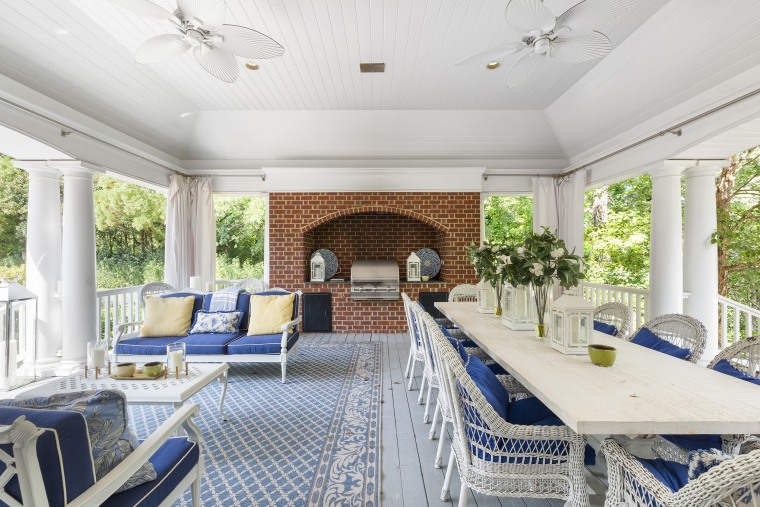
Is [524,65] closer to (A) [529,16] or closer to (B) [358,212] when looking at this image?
(A) [529,16]

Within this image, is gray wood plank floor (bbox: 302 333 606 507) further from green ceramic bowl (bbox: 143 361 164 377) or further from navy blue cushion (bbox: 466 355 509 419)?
green ceramic bowl (bbox: 143 361 164 377)

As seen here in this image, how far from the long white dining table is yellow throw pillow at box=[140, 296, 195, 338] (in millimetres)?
3137

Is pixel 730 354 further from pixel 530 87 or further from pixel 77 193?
pixel 77 193

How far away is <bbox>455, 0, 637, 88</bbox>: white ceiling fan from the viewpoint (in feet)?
7.07

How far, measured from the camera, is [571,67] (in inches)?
151

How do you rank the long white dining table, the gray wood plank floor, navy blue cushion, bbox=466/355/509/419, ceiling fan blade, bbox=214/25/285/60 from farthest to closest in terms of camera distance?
1. ceiling fan blade, bbox=214/25/285/60
2. the gray wood plank floor
3. navy blue cushion, bbox=466/355/509/419
4. the long white dining table

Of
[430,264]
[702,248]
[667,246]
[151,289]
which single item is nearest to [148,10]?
[151,289]

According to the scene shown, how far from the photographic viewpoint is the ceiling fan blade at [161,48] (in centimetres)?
246

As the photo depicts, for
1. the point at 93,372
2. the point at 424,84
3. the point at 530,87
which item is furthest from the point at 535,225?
the point at 93,372

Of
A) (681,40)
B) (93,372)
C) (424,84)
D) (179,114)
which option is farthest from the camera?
(179,114)

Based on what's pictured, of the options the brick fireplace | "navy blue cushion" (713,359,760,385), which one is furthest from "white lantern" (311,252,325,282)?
"navy blue cushion" (713,359,760,385)

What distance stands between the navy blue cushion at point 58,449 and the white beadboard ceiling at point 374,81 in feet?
9.58

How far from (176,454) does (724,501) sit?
1820 mm

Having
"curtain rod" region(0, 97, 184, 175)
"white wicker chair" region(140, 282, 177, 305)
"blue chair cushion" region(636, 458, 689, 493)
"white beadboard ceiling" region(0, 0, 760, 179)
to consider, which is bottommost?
"blue chair cushion" region(636, 458, 689, 493)
